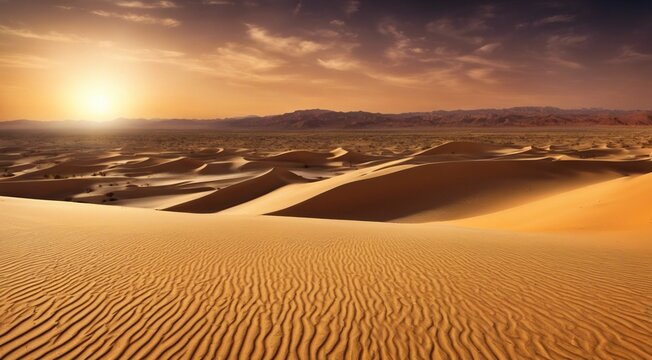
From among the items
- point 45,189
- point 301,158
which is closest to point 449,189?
point 301,158

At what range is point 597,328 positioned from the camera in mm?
4246

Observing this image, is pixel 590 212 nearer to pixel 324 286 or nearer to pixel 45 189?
pixel 324 286

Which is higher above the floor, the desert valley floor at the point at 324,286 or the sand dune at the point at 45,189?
the desert valley floor at the point at 324,286

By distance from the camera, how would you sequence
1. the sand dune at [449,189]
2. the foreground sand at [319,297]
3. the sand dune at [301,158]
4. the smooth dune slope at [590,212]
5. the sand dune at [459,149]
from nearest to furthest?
the foreground sand at [319,297]
the smooth dune slope at [590,212]
the sand dune at [449,189]
the sand dune at [459,149]
the sand dune at [301,158]

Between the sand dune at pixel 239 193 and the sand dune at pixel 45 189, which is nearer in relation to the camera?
the sand dune at pixel 239 193

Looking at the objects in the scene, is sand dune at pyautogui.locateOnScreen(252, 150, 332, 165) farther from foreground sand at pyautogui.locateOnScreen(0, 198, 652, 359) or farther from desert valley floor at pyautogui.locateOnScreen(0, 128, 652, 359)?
foreground sand at pyautogui.locateOnScreen(0, 198, 652, 359)

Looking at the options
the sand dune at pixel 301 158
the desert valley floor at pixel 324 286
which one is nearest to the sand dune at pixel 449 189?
the desert valley floor at pixel 324 286

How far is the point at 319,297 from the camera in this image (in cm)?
516

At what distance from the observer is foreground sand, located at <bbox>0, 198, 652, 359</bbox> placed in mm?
3902

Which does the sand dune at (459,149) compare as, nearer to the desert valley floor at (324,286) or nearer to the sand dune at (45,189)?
the desert valley floor at (324,286)

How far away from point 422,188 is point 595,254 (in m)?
11.8

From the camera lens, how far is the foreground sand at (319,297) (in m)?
3.90

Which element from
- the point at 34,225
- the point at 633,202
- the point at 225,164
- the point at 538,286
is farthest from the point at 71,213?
the point at 225,164

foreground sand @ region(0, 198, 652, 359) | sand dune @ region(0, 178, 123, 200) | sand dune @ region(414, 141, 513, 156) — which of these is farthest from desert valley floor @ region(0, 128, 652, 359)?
sand dune @ region(414, 141, 513, 156)
